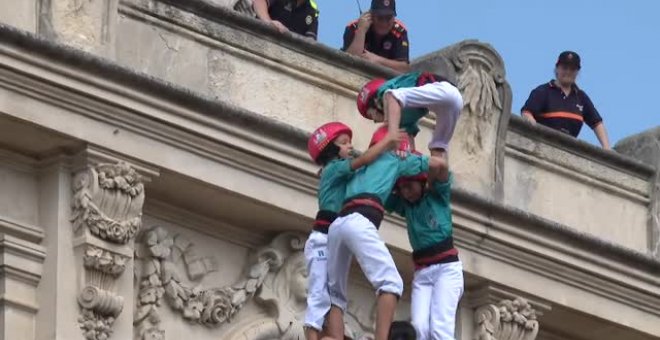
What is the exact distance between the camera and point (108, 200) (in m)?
26.2

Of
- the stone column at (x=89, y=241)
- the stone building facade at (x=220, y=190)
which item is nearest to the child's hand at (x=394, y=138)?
the stone building facade at (x=220, y=190)

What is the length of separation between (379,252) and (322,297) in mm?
475

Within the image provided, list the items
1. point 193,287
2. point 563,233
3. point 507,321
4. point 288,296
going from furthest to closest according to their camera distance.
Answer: point 563,233
point 507,321
point 288,296
point 193,287

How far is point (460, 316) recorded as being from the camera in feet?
94.6

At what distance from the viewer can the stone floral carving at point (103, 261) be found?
2602 cm

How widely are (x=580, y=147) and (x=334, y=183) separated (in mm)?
7398

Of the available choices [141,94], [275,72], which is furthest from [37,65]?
[275,72]

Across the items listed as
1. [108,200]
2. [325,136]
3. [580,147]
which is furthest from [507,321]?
[325,136]

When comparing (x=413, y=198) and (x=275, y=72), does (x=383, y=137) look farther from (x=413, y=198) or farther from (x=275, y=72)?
(x=275, y=72)

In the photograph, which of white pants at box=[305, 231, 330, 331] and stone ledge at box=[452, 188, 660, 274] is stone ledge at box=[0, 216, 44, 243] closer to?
white pants at box=[305, 231, 330, 331]

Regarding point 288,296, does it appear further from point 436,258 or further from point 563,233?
point 436,258

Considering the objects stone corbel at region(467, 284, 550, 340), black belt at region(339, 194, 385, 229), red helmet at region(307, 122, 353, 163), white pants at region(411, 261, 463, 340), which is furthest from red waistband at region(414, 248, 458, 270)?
stone corbel at region(467, 284, 550, 340)

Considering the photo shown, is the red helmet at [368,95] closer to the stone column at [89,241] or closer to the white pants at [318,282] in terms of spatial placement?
the white pants at [318,282]

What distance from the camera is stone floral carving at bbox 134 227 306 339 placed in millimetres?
26734
